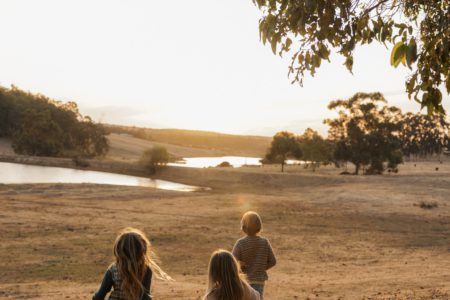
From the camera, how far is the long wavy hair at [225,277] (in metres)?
4.68

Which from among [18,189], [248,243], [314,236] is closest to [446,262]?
[314,236]

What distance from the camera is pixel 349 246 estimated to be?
20.5 meters

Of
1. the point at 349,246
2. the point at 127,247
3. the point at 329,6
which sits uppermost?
the point at 329,6

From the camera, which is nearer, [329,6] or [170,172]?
[329,6]

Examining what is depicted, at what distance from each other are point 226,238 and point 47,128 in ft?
243

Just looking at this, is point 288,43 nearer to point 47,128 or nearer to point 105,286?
point 105,286

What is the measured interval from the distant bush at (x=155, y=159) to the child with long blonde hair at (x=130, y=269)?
6317 centimetres

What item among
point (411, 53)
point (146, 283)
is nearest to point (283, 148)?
point (411, 53)

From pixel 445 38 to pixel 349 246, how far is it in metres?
15.9

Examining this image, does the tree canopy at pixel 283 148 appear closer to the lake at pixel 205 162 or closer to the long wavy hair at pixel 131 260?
the lake at pixel 205 162

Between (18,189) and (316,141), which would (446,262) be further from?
(316,141)

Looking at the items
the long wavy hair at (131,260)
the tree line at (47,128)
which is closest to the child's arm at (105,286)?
the long wavy hair at (131,260)

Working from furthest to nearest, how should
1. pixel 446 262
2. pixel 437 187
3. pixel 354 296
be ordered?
pixel 437 187, pixel 446 262, pixel 354 296

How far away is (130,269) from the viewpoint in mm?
4840
